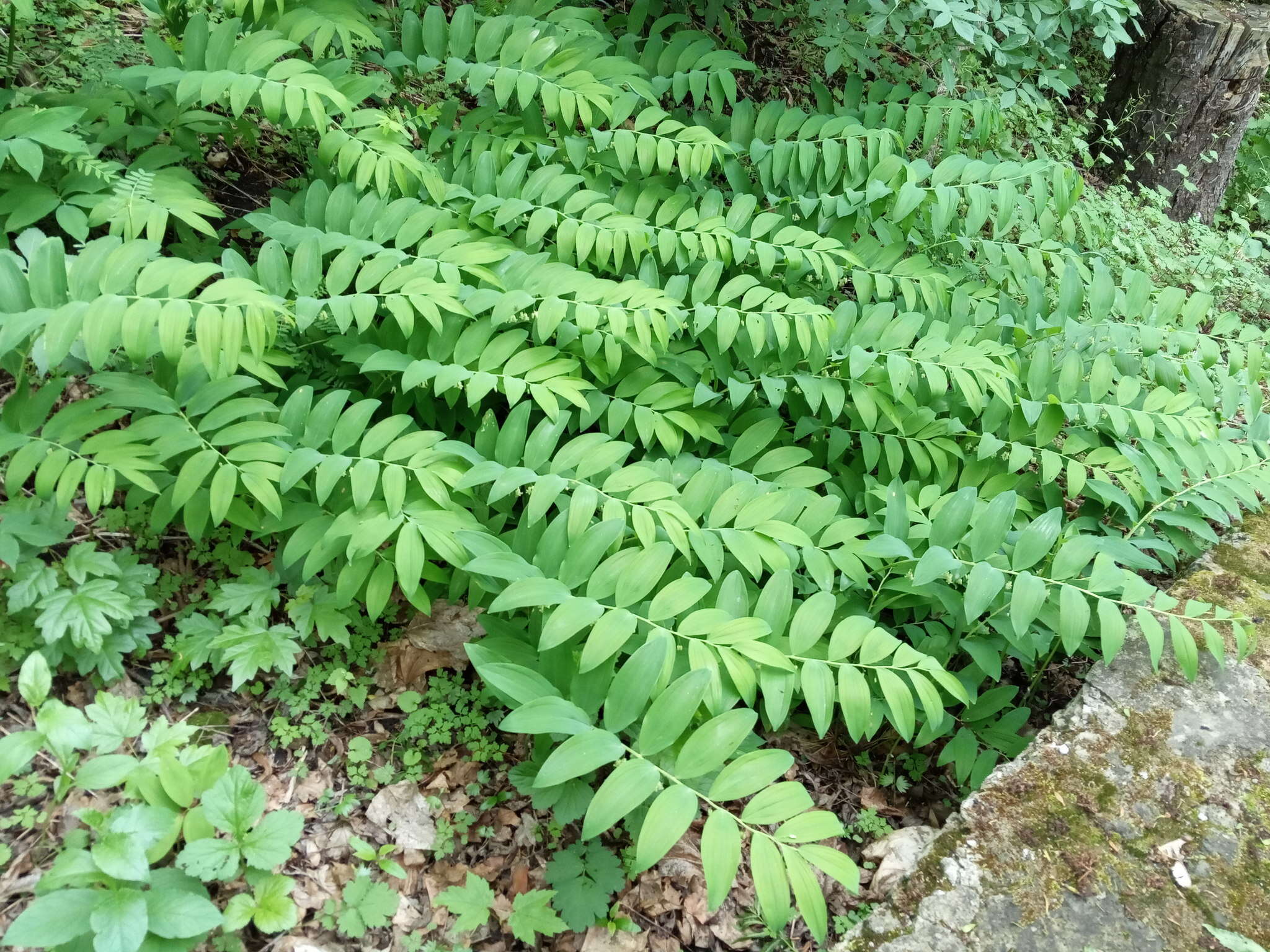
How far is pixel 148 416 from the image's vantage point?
2.17 meters

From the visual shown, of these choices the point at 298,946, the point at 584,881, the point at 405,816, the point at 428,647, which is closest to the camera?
the point at 298,946

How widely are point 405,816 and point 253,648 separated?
0.62 meters

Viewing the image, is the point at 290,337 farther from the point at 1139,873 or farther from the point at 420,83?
the point at 1139,873

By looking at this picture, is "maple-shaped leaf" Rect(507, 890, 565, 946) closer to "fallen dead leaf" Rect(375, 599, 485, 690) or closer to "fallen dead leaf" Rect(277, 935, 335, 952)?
"fallen dead leaf" Rect(277, 935, 335, 952)

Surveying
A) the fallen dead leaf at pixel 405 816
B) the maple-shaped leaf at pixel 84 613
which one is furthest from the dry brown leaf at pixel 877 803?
the maple-shaped leaf at pixel 84 613

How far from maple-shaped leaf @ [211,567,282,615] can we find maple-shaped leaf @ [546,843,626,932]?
1078mm

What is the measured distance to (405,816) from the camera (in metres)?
2.21

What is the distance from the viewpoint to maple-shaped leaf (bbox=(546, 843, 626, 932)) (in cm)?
203

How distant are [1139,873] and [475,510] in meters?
1.98

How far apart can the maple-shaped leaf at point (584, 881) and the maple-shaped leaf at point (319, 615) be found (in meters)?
0.85

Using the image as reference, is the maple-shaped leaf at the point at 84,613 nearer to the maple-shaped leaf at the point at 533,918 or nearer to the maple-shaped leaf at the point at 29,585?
the maple-shaped leaf at the point at 29,585

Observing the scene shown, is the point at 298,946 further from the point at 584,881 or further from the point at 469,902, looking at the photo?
the point at 584,881

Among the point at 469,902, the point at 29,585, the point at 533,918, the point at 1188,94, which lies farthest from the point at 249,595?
the point at 1188,94

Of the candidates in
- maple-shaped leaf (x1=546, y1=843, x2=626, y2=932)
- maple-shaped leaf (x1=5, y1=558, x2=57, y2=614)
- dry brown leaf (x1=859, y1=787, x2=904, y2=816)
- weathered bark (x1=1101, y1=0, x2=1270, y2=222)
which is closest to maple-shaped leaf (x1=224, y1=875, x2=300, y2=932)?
maple-shaped leaf (x1=546, y1=843, x2=626, y2=932)
